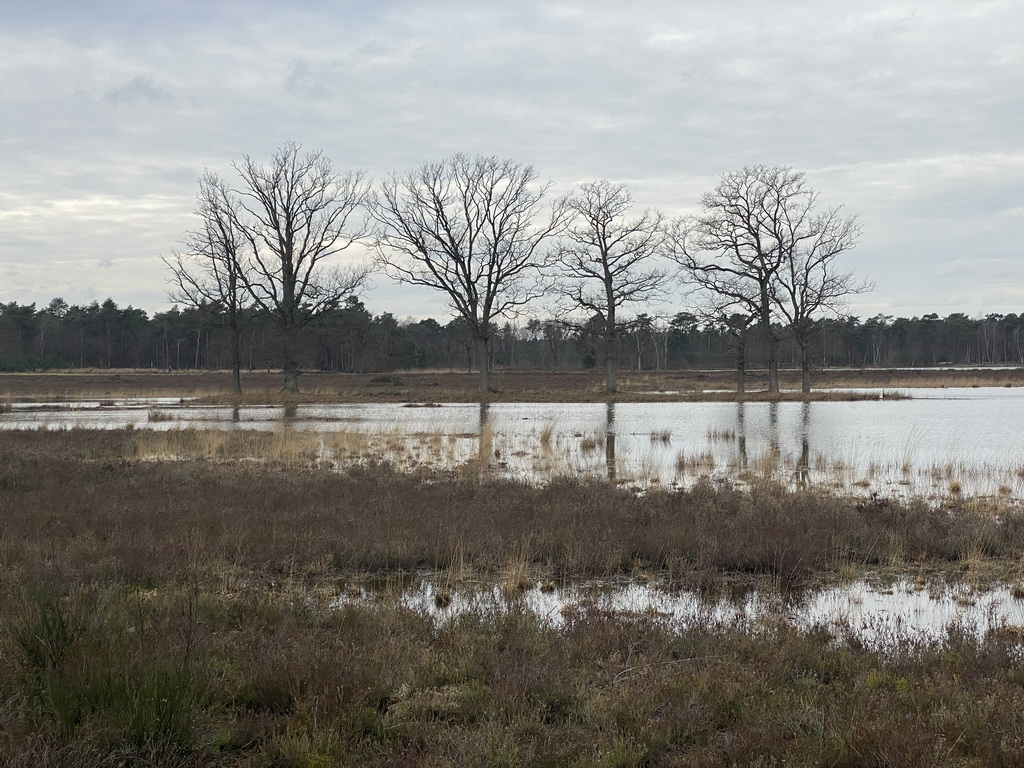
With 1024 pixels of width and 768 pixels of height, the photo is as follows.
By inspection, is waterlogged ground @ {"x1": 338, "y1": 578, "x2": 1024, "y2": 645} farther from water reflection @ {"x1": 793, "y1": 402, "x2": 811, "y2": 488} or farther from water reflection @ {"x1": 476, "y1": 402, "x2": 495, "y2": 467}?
water reflection @ {"x1": 476, "y1": 402, "x2": 495, "y2": 467}

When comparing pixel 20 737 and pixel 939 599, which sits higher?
pixel 20 737

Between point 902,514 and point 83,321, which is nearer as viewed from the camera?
point 902,514

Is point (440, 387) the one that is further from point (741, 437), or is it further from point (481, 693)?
point (481, 693)

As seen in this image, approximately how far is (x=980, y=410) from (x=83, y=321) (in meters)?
126

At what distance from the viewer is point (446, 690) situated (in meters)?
5.75

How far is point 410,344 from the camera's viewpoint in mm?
115312

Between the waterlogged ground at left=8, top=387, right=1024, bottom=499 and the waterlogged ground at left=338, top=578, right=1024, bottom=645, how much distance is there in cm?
659

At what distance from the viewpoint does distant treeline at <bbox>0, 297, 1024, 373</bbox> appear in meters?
110

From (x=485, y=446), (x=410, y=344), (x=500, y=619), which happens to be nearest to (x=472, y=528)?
(x=500, y=619)

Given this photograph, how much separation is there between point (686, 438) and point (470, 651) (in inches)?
795

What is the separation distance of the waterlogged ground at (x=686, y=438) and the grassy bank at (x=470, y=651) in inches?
197

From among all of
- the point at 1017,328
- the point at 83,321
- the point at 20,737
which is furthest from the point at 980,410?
the point at 1017,328

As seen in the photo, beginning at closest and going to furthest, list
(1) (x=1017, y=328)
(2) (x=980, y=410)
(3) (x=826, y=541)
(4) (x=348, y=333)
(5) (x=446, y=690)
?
(5) (x=446, y=690), (3) (x=826, y=541), (2) (x=980, y=410), (4) (x=348, y=333), (1) (x=1017, y=328)

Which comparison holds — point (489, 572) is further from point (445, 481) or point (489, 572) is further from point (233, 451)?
point (233, 451)
